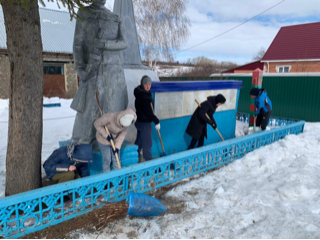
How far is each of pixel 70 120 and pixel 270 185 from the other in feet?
23.2

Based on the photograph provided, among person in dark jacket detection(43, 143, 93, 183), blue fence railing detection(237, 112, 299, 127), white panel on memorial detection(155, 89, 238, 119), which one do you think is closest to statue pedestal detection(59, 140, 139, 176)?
person in dark jacket detection(43, 143, 93, 183)

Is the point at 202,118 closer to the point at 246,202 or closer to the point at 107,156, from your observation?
the point at 246,202

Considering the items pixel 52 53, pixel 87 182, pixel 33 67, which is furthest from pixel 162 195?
pixel 52 53

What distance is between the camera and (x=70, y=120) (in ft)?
28.5

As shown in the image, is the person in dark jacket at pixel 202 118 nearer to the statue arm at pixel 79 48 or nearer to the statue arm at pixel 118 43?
the statue arm at pixel 118 43

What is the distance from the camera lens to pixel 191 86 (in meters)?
5.19

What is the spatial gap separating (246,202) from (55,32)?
14.5m

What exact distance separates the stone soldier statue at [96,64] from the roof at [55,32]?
33.5 ft

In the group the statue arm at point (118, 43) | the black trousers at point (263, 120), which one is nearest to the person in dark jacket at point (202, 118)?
the statue arm at point (118, 43)

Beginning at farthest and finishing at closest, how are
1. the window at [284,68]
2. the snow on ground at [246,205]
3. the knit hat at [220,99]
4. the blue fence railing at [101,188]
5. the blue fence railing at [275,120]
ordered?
the window at [284,68], the blue fence railing at [275,120], the knit hat at [220,99], the snow on ground at [246,205], the blue fence railing at [101,188]

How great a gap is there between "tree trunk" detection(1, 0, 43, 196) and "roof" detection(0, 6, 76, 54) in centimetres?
1092

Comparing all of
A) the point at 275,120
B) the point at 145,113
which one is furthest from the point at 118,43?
the point at 275,120

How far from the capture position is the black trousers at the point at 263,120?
6.01 meters

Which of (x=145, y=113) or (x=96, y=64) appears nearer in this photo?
(x=96, y=64)
